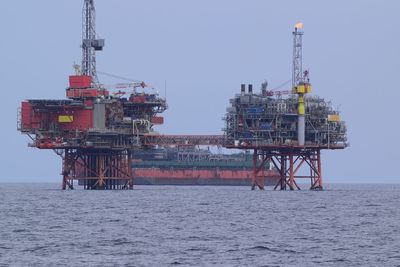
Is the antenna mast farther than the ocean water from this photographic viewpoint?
Yes

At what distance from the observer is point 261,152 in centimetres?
14600

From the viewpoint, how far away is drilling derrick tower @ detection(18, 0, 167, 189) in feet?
443

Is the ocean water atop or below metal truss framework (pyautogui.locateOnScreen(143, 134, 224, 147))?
below

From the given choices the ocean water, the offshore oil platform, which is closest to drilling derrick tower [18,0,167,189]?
the offshore oil platform

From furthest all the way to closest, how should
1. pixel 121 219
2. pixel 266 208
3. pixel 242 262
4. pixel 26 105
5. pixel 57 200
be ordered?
pixel 26 105
pixel 57 200
pixel 266 208
pixel 121 219
pixel 242 262

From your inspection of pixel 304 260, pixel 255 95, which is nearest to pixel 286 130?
pixel 255 95

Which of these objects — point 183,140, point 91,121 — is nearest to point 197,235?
point 91,121

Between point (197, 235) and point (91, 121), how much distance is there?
6755 cm

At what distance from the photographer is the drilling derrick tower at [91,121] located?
135 m

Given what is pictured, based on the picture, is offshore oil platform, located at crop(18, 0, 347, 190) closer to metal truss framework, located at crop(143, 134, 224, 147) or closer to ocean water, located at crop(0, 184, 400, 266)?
metal truss framework, located at crop(143, 134, 224, 147)

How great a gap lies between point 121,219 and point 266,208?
19.8 metres

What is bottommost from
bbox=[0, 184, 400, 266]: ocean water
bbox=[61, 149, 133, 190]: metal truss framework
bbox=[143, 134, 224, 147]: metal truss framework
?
bbox=[0, 184, 400, 266]: ocean water

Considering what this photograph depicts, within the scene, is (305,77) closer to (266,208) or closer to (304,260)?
(266,208)

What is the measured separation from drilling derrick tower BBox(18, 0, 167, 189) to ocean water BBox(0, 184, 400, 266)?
30759mm
